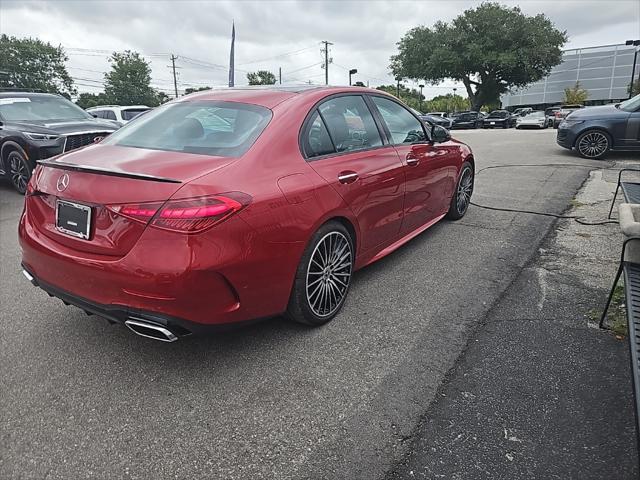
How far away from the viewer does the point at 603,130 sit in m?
9.78

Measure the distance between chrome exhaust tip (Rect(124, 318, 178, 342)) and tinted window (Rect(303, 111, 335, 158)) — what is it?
1.33 m

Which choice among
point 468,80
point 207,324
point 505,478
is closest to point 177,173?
point 207,324

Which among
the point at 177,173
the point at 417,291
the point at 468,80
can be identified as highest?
the point at 468,80

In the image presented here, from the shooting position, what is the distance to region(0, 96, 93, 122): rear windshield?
7.60 metres

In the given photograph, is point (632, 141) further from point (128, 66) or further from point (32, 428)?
point (128, 66)

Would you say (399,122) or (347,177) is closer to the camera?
(347,177)

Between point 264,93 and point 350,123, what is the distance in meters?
0.67

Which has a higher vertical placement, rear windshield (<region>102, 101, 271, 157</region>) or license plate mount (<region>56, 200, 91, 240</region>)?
rear windshield (<region>102, 101, 271, 157</region>)

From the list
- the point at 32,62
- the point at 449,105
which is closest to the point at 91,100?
the point at 32,62

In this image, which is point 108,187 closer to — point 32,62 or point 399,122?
point 399,122

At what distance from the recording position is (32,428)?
2088 mm

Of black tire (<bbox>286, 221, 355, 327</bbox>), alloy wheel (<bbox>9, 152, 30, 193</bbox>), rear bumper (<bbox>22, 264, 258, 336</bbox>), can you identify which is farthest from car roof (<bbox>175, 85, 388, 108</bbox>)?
alloy wheel (<bbox>9, 152, 30, 193</bbox>)

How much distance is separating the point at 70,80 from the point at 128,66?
32.6ft

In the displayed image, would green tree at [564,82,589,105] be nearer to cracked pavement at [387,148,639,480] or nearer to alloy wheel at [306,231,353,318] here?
cracked pavement at [387,148,639,480]
